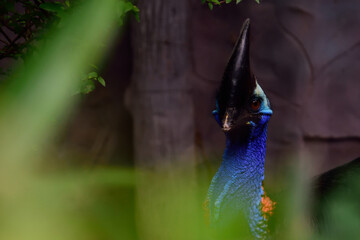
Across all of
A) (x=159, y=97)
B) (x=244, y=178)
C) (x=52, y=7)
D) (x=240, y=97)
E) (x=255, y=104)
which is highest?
(x=52, y=7)

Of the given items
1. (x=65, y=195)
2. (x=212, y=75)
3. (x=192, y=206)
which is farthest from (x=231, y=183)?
(x=212, y=75)

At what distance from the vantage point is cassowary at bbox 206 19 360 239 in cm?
122

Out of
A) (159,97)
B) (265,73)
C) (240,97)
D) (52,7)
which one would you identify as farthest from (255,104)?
(265,73)

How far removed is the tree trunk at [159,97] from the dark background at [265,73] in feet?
0.95

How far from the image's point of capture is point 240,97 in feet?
3.95

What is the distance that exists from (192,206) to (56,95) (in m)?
0.18

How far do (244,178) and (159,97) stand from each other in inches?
43.2

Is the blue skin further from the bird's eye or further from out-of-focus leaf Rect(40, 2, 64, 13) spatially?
out-of-focus leaf Rect(40, 2, 64, 13)

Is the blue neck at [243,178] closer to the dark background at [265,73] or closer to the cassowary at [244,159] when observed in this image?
the cassowary at [244,159]

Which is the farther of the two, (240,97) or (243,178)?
(243,178)

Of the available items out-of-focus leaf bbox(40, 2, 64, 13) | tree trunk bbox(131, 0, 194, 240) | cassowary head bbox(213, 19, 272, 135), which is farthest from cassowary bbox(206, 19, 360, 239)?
tree trunk bbox(131, 0, 194, 240)

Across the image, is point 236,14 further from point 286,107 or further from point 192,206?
point 192,206

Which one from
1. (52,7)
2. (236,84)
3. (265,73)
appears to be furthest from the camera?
(265,73)

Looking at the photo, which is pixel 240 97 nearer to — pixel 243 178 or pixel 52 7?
pixel 243 178
